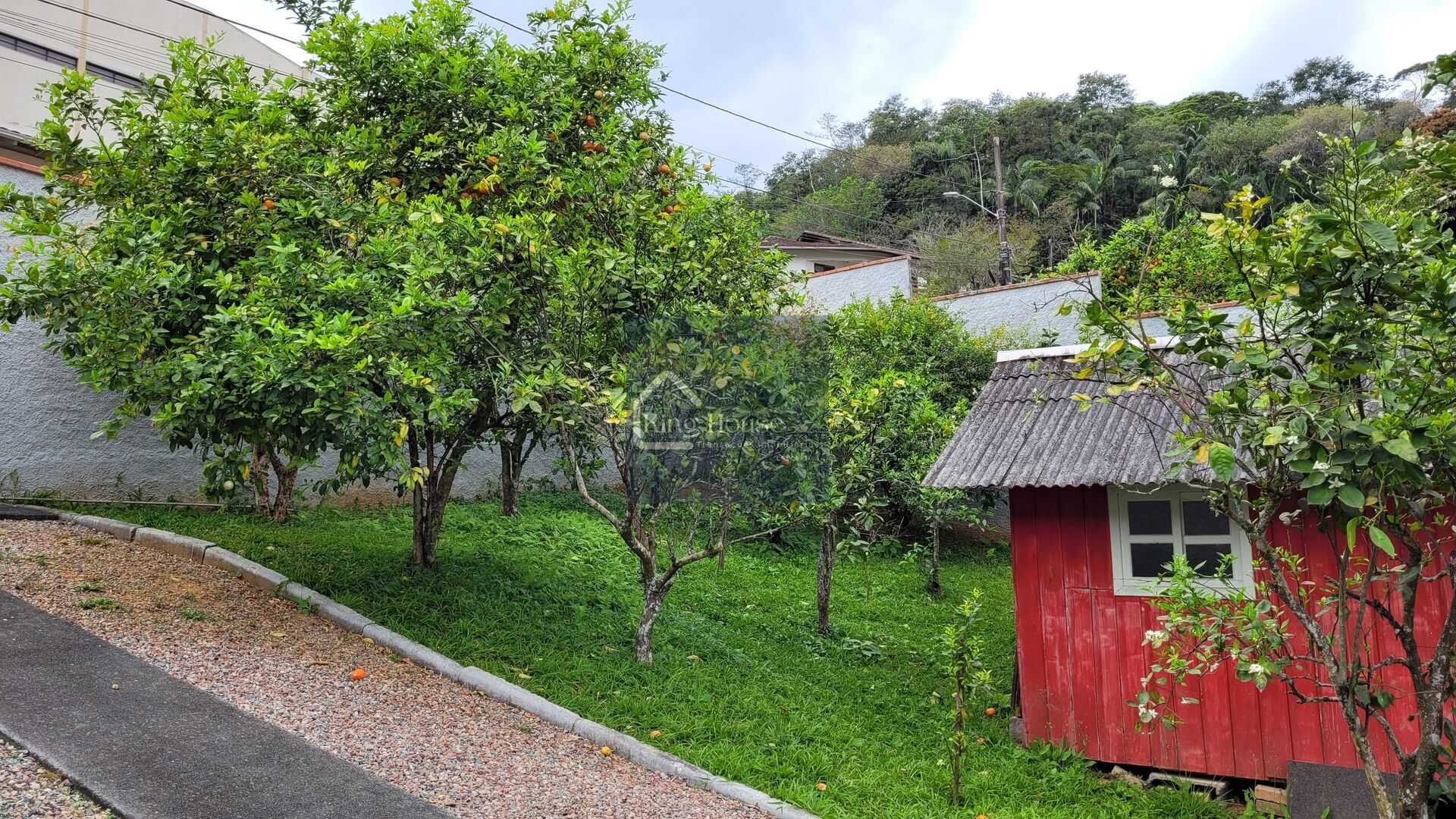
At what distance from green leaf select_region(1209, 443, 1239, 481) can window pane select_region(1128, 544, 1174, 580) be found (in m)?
3.77

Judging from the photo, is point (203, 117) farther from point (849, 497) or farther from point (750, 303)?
point (849, 497)

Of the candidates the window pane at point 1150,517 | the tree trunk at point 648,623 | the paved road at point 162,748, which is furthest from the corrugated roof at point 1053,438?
the paved road at point 162,748

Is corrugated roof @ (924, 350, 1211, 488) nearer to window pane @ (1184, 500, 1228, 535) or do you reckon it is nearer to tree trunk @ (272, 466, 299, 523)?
window pane @ (1184, 500, 1228, 535)

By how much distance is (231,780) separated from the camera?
15.3 ft

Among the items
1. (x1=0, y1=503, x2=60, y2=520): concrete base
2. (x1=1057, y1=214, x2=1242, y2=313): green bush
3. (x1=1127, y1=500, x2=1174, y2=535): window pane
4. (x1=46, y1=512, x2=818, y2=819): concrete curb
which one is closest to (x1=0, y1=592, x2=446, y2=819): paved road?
(x1=46, y1=512, x2=818, y2=819): concrete curb

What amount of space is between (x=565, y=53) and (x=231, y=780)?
6280 millimetres

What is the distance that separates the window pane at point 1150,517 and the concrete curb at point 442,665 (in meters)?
3.66

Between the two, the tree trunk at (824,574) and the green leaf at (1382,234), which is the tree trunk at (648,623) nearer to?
the tree trunk at (824,574)

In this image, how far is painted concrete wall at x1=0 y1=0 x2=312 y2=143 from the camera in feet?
61.1

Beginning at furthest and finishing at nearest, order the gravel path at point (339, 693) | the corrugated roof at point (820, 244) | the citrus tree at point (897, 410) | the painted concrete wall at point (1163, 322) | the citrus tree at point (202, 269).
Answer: the corrugated roof at point (820, 244) < the painted concrete wall at point (1163, 322) < the citrus tree at point (897, 410) < the citrus tree at point (202, 269) < the gravel path at point (339, 693)

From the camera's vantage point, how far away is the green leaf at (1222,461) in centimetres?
353

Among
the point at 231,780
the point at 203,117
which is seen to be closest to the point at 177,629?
the point at 231,780

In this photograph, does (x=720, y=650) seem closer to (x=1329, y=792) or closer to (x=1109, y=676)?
(x=1109, y=676)

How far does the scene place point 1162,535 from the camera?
23.0 ft
